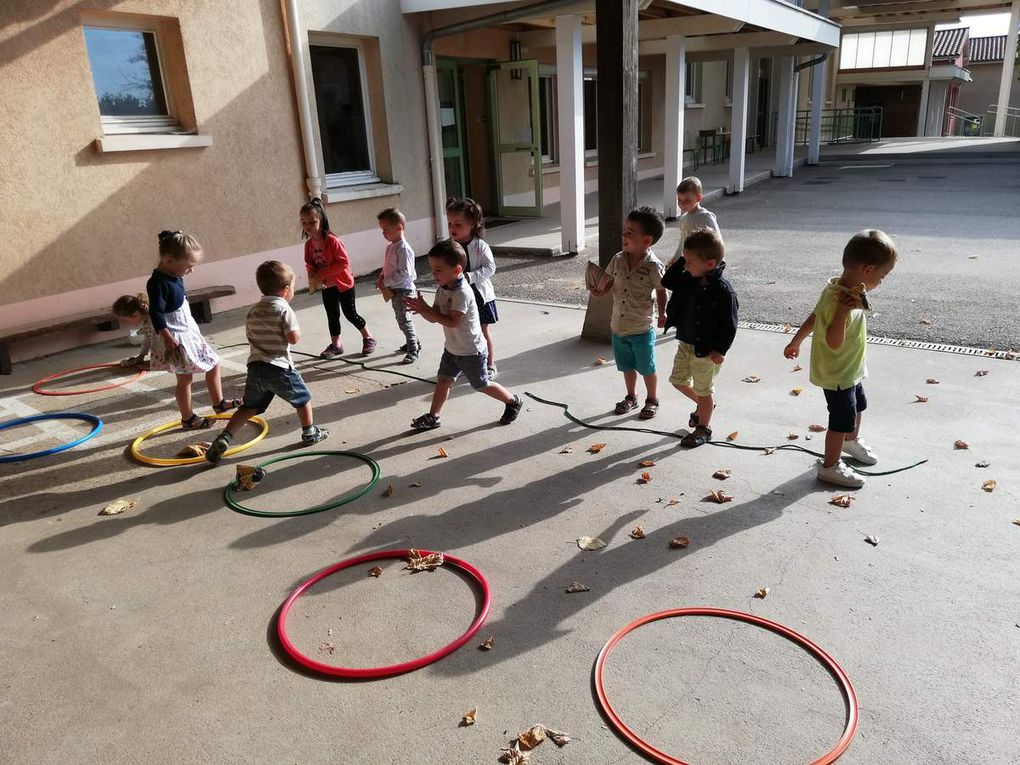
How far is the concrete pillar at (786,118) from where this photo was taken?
1908cm

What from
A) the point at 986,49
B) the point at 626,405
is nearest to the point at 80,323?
the point at 626,405

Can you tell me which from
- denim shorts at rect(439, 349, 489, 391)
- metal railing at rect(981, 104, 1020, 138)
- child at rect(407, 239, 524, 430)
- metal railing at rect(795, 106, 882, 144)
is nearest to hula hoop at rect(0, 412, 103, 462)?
child at rect(407, 239, 524, 430)

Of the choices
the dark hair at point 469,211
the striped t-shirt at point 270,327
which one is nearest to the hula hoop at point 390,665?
the striped t-shirt at point 270,327

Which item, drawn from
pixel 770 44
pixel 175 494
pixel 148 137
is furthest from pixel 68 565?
pixel 770 44

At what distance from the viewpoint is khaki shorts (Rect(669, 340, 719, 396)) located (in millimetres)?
4422

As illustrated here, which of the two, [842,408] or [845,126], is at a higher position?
[845,126]

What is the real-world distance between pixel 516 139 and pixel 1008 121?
38637 millimetres

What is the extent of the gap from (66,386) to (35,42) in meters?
3.29

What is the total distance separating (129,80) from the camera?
8047 mm

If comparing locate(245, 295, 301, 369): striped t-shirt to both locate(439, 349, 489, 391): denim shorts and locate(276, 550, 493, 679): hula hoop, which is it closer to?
locate(439, 349, 489, 391): denim shorts

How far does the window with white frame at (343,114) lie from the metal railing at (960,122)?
145 ft

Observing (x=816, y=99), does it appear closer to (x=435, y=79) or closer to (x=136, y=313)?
(x=435, y=79)

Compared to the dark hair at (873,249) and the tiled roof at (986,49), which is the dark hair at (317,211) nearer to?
the dark hair at (873,249)

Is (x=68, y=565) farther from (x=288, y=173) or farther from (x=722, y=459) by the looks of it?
(x=288, y=173)
